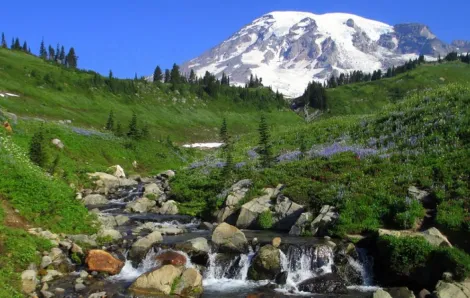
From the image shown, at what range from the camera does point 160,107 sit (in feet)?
474

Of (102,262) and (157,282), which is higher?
(102,262)

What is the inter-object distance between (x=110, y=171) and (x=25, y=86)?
A: 72.6m

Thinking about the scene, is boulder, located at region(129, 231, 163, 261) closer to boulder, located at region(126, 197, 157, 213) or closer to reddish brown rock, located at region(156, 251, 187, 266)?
reddish brown rock, located at region(156, 251, 187, 266)

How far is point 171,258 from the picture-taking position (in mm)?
20609

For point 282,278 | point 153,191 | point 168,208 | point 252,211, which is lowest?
point 282,278

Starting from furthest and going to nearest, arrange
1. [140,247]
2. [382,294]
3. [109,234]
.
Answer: [109,234] → [140,247] → [382,294]

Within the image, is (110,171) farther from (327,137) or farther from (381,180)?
(381,180)

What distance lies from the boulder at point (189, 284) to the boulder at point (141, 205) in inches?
643

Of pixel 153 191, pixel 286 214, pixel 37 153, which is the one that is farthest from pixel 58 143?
pixel 286 214

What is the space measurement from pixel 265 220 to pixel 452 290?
12311 mm

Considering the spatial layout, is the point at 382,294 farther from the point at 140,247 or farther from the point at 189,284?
the point at 140,247

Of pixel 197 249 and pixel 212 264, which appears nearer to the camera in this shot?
pixel 212 264

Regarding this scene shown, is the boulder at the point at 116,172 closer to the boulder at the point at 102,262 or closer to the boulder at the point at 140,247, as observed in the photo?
the boulder at the point at 140,247

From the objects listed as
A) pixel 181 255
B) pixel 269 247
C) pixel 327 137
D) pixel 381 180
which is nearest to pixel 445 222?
pixel 381 180
